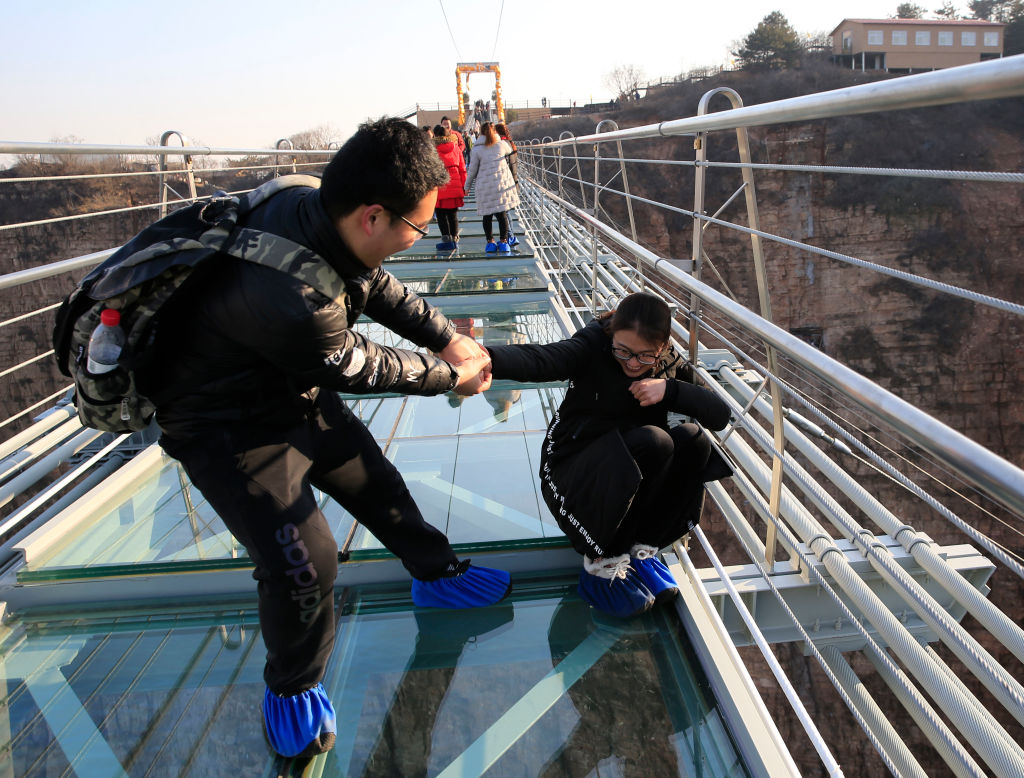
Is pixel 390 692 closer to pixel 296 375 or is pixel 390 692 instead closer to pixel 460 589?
pixel 460 589

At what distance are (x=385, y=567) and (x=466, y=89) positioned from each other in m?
40.1

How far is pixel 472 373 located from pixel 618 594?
0.78 metres

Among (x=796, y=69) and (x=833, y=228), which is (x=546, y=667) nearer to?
(x=833, y=228)

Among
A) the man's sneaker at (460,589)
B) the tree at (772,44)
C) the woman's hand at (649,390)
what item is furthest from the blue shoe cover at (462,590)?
the tree at (772,44)

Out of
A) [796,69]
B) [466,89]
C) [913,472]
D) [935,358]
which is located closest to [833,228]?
[935,358]

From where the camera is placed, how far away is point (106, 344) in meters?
1.35

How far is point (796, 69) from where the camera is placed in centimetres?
3503

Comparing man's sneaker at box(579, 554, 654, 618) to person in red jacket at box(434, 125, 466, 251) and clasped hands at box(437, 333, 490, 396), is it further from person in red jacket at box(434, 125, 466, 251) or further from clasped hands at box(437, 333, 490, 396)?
person in red jacket at box(434, 125, 466, 251)

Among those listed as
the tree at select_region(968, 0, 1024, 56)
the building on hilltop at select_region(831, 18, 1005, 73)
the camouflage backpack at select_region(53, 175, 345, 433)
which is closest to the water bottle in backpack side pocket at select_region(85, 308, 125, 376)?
the camouflage backpack at select_region(53, 175, 345, 433)

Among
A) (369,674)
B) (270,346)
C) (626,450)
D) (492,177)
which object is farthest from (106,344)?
(492,177)

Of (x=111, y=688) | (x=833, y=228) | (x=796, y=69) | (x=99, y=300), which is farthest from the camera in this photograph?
(x=796, y=69)

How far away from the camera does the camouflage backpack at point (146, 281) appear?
1317 mm

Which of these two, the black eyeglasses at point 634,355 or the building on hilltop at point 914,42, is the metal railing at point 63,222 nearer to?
the black eyeglasses at point 634,355

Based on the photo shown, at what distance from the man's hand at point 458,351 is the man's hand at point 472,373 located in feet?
0.03
